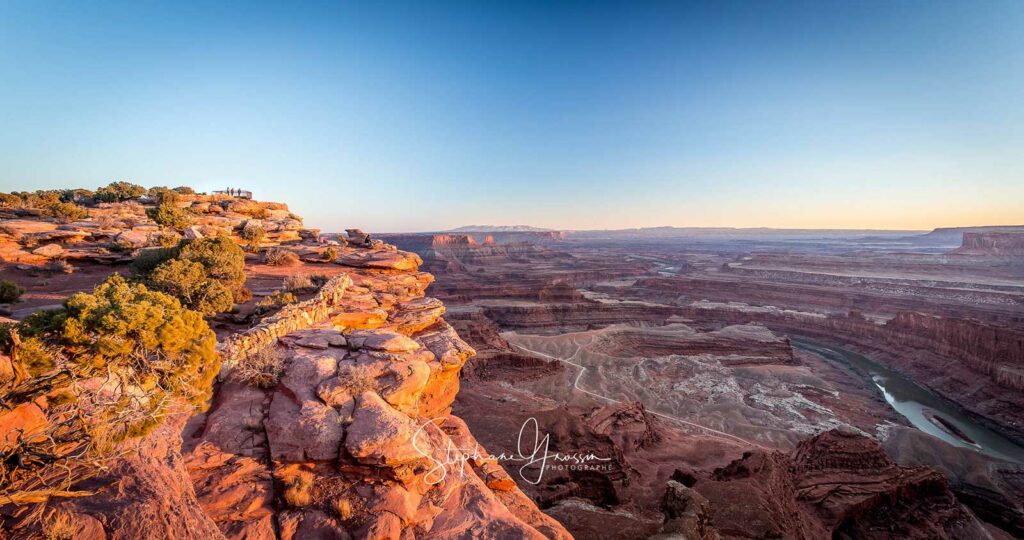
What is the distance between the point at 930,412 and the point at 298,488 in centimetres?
4017

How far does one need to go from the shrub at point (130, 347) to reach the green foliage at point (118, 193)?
32.5m

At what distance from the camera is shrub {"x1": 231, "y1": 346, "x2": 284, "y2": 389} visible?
742cm

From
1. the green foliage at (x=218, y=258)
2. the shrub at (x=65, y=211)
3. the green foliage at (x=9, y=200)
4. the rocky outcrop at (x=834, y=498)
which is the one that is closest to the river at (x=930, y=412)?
the rocky outcrop at (x=834, y=498)

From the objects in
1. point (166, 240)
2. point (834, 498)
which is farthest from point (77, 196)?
point (834, 498)

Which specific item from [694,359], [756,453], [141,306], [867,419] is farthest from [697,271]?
[141,306]

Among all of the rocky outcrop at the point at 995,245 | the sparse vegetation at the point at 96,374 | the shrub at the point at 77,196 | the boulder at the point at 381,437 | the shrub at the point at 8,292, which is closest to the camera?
the sparse vegetation at the point at 96,374

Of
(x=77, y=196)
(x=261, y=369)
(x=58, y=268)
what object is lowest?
(x=261, y=369)

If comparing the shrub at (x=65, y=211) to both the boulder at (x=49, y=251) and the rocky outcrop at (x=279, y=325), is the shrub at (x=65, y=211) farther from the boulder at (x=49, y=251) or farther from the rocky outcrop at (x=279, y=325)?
the rocky outcrop at (x=279, y=325)

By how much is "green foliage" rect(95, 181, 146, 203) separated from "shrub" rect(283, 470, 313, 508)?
35.4 meters

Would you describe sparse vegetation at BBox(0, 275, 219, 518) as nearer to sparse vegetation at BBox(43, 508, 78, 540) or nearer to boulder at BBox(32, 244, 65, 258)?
sparse vegetation at BBox(43, 508, 78, 540)

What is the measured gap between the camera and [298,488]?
545 centimetres

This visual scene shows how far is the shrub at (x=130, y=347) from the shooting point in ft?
16.7

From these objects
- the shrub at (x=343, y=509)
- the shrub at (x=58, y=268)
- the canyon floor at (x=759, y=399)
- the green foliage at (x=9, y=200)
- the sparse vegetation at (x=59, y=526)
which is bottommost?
the canyon floor at (x=759, y=399)

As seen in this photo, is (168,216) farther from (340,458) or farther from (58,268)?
(340,458)
